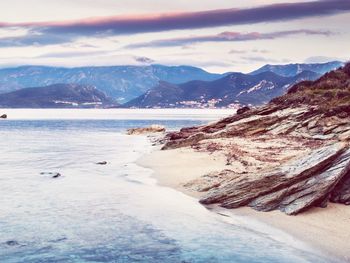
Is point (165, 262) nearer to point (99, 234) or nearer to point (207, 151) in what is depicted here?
point (99, 234)

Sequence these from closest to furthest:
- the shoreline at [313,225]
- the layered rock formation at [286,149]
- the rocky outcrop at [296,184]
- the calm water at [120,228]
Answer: the calm water at [120,228] < the shoreline at [313,225] < the rocky outcrop at [296,184] < the layered rock formation at [286,149]

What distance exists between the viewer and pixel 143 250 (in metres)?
21.1

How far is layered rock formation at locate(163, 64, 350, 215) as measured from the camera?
26.1 m

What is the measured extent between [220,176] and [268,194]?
25.7 feet

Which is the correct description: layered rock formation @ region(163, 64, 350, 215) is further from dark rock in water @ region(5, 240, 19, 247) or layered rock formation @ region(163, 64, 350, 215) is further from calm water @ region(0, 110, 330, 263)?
dark rock in water @ region(5, 240, 19, 247)

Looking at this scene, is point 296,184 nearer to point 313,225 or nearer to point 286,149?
point 313,225

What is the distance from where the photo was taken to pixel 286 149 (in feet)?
168

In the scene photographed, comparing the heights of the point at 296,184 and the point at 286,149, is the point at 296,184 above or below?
above

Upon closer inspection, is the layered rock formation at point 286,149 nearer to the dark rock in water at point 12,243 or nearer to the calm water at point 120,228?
the calm water at point 120,228

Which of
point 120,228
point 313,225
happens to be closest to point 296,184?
point 313,225

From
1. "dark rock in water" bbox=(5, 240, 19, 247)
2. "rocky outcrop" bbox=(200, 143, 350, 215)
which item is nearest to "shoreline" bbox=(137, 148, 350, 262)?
"rocky outcrop" bbox=(200, 143, 350, 215)

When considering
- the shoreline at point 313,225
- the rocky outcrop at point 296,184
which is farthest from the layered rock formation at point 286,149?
the shoreline at point 313,225

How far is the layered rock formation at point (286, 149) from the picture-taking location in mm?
26062

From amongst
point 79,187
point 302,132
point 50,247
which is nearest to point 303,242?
point 50,247
